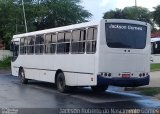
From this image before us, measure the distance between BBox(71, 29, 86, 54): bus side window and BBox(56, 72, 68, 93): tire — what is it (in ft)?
4.60

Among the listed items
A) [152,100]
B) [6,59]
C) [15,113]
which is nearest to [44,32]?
[152,100]

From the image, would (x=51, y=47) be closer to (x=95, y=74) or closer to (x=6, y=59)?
(x=95, y=74)

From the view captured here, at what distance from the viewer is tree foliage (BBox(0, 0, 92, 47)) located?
176ft

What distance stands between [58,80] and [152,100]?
5.08m

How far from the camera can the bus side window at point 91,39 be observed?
16594 mm

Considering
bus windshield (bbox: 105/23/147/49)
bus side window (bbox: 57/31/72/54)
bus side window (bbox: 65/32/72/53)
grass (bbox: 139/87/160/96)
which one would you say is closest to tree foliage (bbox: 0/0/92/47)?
bus side window (bbox: 57/31/72/54)

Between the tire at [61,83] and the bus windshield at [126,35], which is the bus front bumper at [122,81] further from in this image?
the tire at [61,83]

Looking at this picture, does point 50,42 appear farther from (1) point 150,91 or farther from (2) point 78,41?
(1) point 150,91

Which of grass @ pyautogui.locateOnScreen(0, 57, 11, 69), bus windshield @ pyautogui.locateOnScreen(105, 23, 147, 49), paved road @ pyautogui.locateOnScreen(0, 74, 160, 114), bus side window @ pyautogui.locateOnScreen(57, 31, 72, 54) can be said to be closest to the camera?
paved road @ pyautogui.locateOnScreen(0, 74, 160, 114)

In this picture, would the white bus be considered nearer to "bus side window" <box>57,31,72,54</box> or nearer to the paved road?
"bus side window" <box>57,31,72,54</box>

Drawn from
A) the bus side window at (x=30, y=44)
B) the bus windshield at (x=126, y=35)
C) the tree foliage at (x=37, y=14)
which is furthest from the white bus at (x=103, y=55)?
the tree foliage at (x=37, y=14)

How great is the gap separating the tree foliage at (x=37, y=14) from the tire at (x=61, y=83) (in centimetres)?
3406

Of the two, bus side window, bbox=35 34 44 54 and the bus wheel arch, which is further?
bus side window, bbox=35 34 44 54

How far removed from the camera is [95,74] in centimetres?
1616
